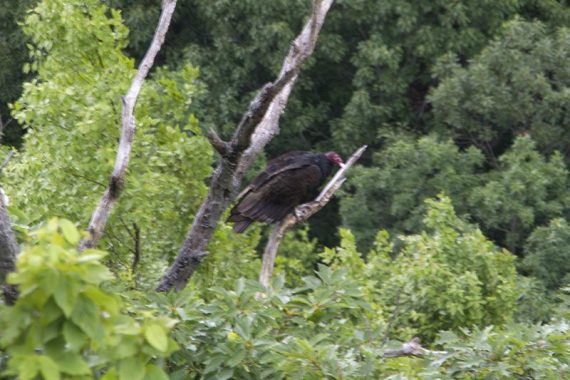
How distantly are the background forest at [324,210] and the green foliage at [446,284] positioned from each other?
0.06 ft

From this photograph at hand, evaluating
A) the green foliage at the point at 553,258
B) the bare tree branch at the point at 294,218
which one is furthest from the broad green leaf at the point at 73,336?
the green foliage at the point at 553,258

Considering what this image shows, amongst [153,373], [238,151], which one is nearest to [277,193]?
[238,151]

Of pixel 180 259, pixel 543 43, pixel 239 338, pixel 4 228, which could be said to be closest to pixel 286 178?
pixel 180 259

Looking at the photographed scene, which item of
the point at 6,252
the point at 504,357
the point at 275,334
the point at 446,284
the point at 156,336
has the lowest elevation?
the point at 446,284

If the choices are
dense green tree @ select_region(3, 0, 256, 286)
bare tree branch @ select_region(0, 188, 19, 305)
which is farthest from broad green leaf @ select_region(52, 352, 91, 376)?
dense green tree @ select_region(3, 0, 256, 286)

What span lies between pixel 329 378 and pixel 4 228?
4.53ft

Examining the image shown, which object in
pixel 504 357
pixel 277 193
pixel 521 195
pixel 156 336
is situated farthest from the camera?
pixel 521 195

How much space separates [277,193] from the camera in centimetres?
846

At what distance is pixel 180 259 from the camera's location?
5.37 meters

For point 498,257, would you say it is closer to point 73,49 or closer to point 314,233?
point 73,49

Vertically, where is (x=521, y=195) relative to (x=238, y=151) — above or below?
below

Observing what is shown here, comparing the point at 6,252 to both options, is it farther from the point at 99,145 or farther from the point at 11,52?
the point at 11,52

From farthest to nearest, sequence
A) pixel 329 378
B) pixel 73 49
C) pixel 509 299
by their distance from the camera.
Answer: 1. pixel 509 299
2. pixel 73 49
3. pixel 329 378

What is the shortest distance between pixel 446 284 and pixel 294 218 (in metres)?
1.35
